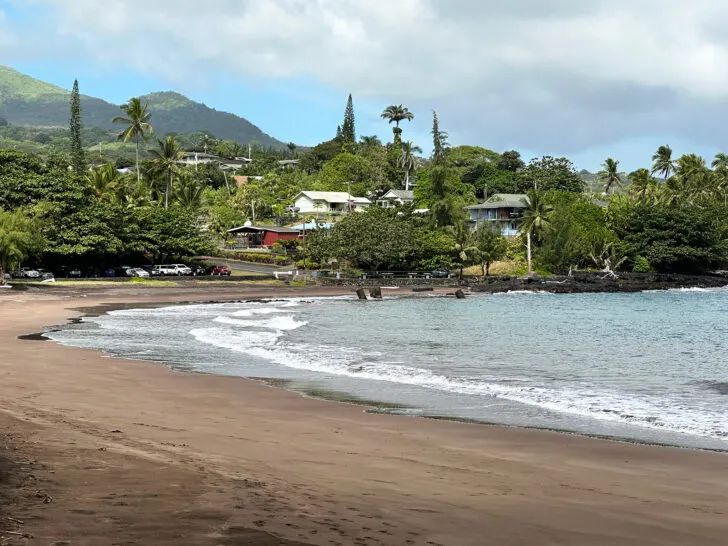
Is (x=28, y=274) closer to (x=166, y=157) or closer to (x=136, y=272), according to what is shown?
(x=136, y=272)

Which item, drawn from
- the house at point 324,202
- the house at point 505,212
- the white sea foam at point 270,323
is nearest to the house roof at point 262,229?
the house at point 324,202

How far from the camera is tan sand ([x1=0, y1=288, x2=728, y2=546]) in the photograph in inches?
262

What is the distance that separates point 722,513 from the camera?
8.04 metres

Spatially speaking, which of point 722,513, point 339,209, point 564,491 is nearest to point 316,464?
point 564,491

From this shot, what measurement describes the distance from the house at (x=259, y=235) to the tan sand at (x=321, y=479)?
96315mm

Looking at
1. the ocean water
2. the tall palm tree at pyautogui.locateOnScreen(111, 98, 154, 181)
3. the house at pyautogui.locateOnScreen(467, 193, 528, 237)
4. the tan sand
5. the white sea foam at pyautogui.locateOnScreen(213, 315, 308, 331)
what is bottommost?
the ocean water

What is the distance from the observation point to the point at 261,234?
114688 mm

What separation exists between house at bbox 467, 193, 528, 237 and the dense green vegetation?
708 centimetres

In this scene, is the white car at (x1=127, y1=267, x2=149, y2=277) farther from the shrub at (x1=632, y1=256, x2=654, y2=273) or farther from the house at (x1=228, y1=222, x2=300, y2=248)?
the shrub at (x1=632, y1=256, x2=654, y2=273)

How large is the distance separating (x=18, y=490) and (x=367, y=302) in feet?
179

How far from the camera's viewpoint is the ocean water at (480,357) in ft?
50.5

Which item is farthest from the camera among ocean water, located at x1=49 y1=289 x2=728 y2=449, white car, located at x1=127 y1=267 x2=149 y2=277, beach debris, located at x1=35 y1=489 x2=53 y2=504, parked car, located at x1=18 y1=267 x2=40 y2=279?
white car, located at x1=127 y1=267 x2=149 y2=277

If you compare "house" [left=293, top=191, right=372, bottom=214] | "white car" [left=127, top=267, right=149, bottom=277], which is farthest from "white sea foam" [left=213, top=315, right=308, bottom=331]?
"house" [left=293, top=191, right=372, bottom=214]

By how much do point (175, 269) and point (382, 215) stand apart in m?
27.7
